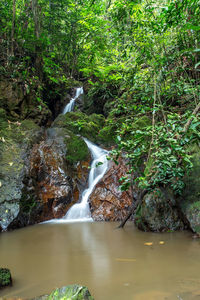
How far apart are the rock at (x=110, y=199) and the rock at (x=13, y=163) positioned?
1.83 meters

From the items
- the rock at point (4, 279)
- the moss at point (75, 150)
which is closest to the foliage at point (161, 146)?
the rock at point (4, 279)

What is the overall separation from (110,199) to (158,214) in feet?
5.82

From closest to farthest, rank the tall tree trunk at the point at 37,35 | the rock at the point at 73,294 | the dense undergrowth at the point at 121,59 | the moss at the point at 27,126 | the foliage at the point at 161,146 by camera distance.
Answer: the rock at the point at 73,294, the foliage at the point at 161,146, the dense undergrowth at the point at 121,59, the moss at the point at 27,126, the tall tree trunk at the point at 37,35

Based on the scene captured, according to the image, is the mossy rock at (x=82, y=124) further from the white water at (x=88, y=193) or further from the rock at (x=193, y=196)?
the rock at (x=193, y=196)

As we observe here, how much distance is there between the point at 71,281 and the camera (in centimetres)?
219

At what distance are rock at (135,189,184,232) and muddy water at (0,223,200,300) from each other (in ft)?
0.78

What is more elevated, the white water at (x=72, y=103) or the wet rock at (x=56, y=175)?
the white water at (x=72, y=103)

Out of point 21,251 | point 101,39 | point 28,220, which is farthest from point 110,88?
point 21,251

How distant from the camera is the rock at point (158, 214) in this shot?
3.93 m

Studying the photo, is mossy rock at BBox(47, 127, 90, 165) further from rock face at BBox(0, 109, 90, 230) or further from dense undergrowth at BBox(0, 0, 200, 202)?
dense undergrowth at BBox(0, 0, 200, 202)

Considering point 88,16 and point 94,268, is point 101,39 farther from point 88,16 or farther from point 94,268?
point 94,268

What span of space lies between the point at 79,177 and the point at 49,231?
2.19 meters

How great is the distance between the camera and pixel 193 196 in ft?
12.8

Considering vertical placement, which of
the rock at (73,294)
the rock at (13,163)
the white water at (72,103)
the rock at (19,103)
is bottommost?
the rock at (73,294)
